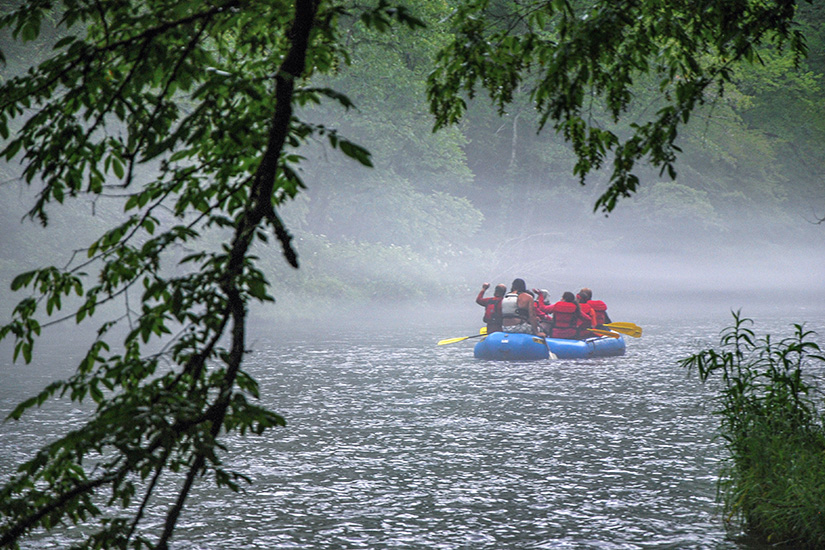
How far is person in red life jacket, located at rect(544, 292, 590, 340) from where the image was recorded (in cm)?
1720

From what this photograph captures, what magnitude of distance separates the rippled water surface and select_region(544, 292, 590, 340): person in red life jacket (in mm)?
2881

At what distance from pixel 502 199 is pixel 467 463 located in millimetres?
41255

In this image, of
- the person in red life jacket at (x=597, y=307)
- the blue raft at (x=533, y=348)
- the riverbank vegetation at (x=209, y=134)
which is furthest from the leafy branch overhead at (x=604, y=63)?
the person in red life jacket at (x=597, y=307)

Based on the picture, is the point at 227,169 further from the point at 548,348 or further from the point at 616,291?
the point at 616,291

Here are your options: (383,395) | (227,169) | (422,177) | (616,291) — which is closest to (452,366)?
(383,395)

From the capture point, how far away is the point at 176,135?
2.24 m

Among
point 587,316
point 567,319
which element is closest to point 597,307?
point 587,316

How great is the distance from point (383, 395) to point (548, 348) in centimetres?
558

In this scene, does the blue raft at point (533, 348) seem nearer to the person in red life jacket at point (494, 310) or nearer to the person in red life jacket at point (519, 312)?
the person in red life jacket at point (519, 312)

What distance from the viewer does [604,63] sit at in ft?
11.1

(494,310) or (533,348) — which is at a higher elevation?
(494,310)

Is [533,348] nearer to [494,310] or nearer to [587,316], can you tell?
[494,310]

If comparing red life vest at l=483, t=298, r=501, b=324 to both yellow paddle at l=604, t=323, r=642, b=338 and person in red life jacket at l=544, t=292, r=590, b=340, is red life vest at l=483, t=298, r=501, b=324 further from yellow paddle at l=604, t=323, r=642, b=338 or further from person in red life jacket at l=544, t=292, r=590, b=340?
yellow paddle at l=604, t=323, r=642, b=338

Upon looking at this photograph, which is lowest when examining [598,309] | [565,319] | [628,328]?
[628,328]
